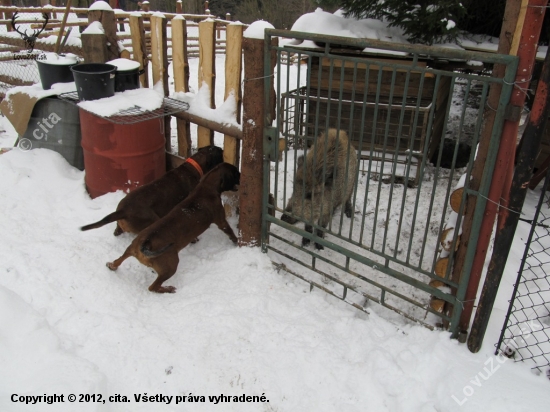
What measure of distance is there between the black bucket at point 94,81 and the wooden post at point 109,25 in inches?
30.6

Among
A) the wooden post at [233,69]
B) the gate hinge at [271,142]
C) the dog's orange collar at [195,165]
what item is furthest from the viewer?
Answer: the dog's orange collar at [195,165]

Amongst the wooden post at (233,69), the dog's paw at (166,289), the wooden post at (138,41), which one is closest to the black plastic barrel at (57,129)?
the wooden post at (138,41)

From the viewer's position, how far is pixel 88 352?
2.96m

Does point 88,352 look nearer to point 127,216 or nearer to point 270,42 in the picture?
point 127,216

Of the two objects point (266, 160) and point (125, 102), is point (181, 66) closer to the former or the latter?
point (125, 102)

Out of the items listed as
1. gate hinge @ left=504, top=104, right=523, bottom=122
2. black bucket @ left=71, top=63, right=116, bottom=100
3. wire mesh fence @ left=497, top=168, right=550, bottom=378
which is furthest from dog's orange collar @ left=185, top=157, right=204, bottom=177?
wire mesh fence @ left=497, top=168, right=550, bottom=378

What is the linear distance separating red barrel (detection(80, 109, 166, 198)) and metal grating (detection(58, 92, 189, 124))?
11 centimetres

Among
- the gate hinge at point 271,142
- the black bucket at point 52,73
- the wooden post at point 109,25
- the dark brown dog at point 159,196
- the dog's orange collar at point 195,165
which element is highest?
the wooden post at point 109,25

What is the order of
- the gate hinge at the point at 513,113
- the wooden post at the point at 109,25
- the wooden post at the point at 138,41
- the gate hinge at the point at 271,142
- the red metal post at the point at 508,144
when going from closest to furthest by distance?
the red metal post at the point at 508,144, the gate hinge at the point at 513,113, the gate hinge at the point at 271,142, the wooden post at the point at 138,41, the wooden post at the point at 109,25

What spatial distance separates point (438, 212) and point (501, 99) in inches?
104

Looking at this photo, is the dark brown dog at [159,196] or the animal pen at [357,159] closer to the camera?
the animal pen at [357,159]

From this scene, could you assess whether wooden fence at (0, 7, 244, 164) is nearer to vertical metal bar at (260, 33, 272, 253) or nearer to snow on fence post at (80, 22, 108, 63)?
snow on fence post at (80, 22, 108, 63)

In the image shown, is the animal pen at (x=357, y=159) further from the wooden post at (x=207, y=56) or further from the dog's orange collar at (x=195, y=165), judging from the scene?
the dog's orange collar at (x=195, y=165)
